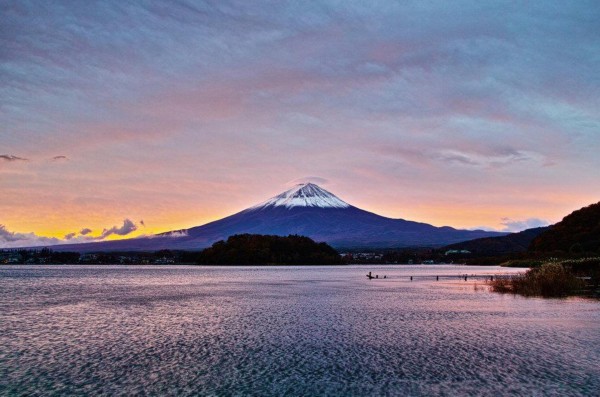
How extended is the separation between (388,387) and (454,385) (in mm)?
1936

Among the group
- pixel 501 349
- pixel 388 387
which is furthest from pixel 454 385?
pixel 501 349

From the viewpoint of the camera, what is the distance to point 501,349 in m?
20.5

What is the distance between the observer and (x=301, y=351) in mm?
20359

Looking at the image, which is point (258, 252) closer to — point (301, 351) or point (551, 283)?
point (551, 283)

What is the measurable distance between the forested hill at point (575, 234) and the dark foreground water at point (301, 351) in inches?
2942

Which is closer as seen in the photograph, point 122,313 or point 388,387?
point 388,387

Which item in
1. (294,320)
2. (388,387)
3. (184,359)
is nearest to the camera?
(388,387)

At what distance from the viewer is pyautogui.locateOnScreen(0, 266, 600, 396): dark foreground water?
15164 millimetres

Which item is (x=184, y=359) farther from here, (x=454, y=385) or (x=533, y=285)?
(x=533, y=285)

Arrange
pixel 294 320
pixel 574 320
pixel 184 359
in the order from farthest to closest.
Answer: pixel 294 320
pixel 574 320
pixel 184 359

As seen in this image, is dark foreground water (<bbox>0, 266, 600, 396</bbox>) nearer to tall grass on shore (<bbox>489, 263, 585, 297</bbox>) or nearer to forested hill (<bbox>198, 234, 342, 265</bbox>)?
tall grass on shore (<bbox>489, 263, 585, 297</bbox>)

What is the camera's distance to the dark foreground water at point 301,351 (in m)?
15.2

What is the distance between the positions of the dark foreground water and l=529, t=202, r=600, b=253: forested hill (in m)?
74.7

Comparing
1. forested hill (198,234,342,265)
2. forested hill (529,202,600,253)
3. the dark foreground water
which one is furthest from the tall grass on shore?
forested hill (198,234,342,265)
